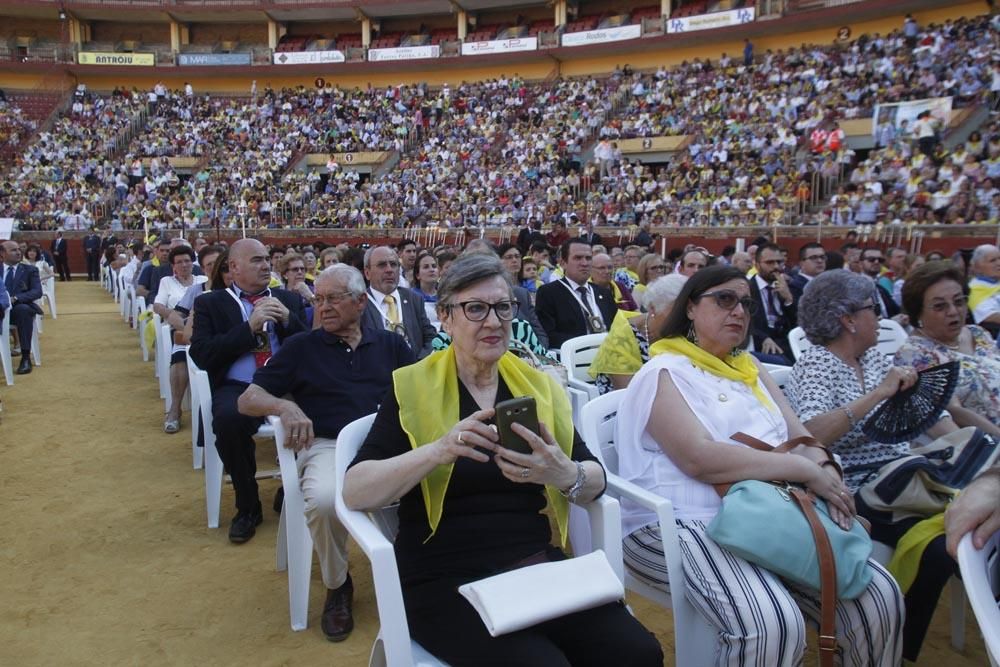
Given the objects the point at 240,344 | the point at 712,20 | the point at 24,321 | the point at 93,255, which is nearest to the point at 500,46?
the point at 712,20

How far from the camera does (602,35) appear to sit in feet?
96.3

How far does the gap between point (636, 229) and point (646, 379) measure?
649 inches

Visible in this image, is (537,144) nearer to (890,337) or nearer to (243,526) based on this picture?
(890,337)

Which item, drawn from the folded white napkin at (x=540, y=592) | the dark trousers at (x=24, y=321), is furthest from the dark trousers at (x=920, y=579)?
the dark trousers at (x=24, y=321)

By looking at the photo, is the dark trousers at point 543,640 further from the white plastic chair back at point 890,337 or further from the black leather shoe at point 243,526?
the white plastic chair back at point 890,337

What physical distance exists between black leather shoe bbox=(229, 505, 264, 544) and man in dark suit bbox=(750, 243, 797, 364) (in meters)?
4.05

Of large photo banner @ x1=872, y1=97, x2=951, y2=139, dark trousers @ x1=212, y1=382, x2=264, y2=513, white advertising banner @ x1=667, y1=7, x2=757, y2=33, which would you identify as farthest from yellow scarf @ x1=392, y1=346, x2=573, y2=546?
white advertising banner @ x1=667, y1=7, x2=757, y2=33

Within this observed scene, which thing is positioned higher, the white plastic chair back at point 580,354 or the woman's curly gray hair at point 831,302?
the woman's curly gray hair at point 831,302

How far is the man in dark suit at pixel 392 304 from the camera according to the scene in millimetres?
4938

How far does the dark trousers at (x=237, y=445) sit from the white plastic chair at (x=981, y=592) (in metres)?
3.11

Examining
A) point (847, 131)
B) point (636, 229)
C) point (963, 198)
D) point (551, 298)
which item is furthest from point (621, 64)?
point (551, 298)

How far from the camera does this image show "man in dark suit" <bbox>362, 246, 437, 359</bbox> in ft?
16.2

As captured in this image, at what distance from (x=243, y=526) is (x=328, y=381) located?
1109mm

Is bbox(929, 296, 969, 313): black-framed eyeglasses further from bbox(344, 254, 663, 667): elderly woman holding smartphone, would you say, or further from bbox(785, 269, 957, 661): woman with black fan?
bbox(344, 254, 663, 667): elderly woman holding smartphone
